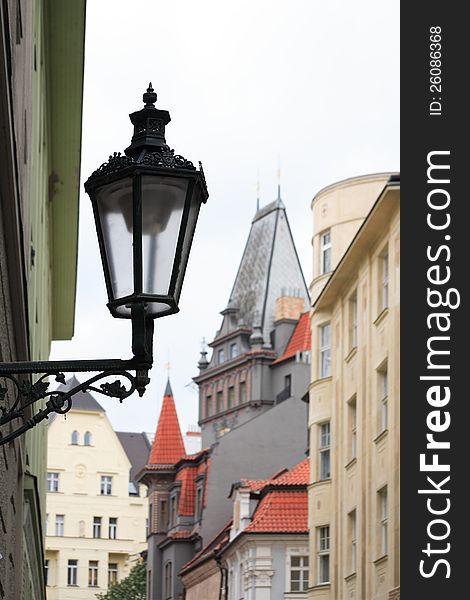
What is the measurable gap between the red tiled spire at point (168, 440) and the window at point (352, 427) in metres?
40.0

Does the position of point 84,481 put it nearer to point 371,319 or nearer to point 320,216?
point 320,216

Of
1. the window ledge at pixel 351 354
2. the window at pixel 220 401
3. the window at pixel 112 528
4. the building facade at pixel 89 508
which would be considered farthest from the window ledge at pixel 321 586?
the window at pixel 112 528

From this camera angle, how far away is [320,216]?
40.1m

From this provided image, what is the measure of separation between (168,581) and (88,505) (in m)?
24.6

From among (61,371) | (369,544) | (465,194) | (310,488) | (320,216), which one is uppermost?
(320,216)

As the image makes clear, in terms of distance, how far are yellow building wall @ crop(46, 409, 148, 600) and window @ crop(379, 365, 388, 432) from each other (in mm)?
60474

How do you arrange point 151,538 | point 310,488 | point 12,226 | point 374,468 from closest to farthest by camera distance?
point 12,226 → point 374,468 → point 310,488 → point 151,538

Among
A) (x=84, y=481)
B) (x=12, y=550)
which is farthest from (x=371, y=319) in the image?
(x=84, y=481)

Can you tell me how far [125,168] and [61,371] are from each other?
0.67 metres

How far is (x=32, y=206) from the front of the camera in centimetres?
1341

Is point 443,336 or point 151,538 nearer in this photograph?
point 443,336

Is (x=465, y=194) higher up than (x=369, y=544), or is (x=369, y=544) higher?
(x=465, y=194)

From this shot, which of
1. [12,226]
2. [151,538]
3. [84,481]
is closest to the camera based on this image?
[12,226]

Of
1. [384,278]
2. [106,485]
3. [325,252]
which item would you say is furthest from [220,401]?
[384,278]
